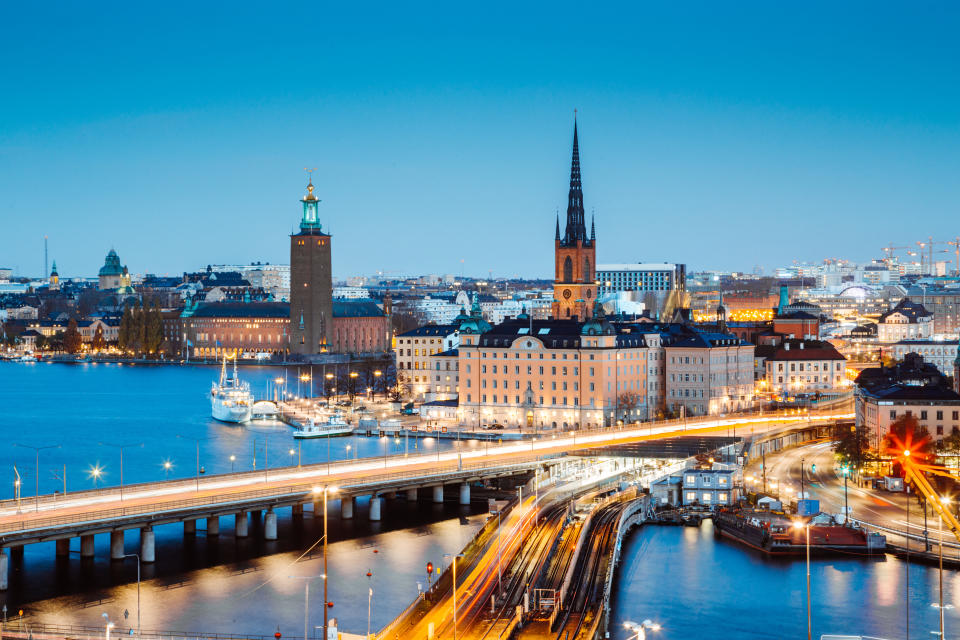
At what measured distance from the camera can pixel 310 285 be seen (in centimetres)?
9206

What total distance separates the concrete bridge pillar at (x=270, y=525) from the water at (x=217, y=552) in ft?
0.82

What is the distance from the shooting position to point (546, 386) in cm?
4922

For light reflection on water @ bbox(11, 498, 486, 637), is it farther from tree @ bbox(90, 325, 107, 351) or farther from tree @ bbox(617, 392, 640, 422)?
tree @ bbox(90, 325, 107, 351)

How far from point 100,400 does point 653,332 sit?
88.2 feet

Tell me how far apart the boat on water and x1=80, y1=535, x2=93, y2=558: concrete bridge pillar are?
1362 cm

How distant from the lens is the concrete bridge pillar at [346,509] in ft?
111

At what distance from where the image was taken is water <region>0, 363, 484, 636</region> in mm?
24719

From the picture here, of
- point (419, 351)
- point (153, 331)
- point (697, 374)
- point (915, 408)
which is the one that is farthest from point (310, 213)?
point (915, 408)

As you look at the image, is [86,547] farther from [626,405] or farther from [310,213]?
[310,213]

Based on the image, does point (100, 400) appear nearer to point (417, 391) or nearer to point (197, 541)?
point (417, 391)

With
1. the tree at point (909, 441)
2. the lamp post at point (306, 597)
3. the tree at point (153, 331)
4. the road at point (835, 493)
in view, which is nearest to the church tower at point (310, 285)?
the tree at point (153, 331)

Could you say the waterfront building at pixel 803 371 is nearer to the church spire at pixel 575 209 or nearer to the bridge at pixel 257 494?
the church spire at pixel 575 209

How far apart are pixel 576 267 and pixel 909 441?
83.5 feet

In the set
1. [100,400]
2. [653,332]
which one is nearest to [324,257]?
[100,400]
